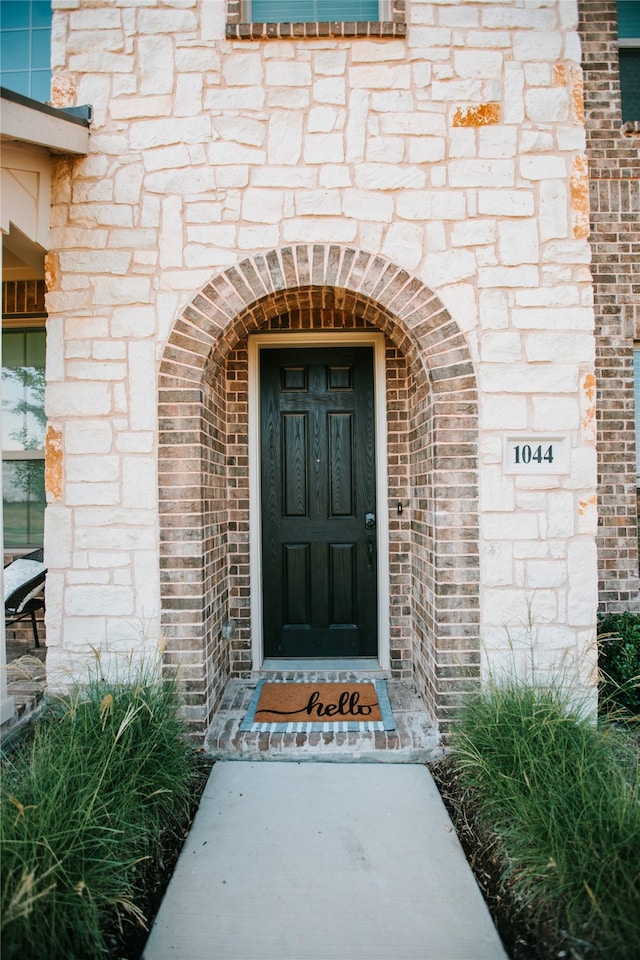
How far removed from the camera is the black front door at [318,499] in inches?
162

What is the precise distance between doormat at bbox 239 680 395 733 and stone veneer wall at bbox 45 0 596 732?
390mm

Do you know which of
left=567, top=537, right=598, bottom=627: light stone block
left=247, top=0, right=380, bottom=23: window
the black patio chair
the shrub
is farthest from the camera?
the black patio chair

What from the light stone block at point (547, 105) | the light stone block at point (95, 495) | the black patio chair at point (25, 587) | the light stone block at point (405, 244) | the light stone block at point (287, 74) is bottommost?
the black patio chair at point (25, 587)

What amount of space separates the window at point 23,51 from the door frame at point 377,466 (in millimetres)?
2462

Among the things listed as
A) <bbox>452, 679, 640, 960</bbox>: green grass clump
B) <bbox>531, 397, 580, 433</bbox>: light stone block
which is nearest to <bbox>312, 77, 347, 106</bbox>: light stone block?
<bbox>531, 397, 580, 433</bbox>: light stone block

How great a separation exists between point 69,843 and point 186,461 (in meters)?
1.86

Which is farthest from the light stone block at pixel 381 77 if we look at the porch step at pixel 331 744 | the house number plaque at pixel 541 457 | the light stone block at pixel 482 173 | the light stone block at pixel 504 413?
the porch step at pixel 331 744

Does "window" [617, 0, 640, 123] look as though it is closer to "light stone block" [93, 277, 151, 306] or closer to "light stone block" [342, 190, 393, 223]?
"light stone block" [342, 190, 393, 223]

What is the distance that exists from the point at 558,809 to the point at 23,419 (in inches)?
170

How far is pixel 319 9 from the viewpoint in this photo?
3480 millimetres

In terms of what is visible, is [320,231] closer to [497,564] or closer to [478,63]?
[478,63]

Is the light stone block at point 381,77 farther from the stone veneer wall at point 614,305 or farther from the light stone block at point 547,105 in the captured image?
the stone veneer wall at point 614,305

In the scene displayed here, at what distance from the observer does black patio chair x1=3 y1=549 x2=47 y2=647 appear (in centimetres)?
381

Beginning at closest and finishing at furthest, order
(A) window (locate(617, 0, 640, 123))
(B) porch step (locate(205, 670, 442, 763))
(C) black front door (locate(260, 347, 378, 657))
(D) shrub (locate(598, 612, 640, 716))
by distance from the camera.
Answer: (B) porch step (locate(205, 670, 442, 763)), (D) shrub (locate(598, 612, 640, 716)), (C) black front door (locate(260, 347, 378, 657)), (A) window (locate(617, 0, 640, 123))
